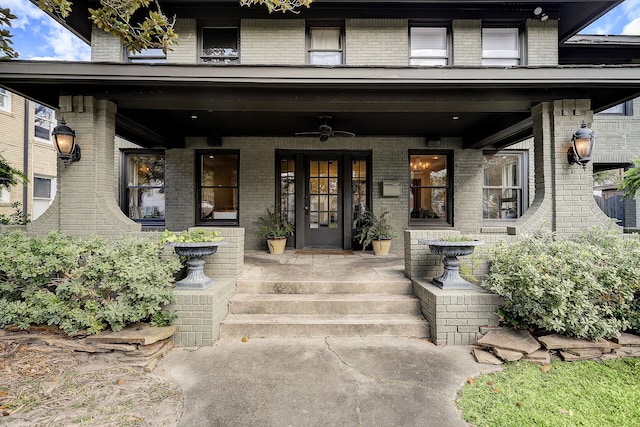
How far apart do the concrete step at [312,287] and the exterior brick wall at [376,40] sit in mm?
4402

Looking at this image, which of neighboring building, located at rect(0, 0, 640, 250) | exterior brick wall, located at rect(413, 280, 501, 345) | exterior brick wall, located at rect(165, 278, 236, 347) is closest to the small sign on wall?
neighboring building, located at rect(0, 0, 640, 250)

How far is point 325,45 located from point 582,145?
4.73m

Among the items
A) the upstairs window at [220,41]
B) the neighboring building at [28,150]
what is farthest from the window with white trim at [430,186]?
the neighboring building at [28,150]

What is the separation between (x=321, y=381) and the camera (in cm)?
235

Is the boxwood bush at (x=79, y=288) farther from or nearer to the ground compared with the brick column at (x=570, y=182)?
nearer to the ground

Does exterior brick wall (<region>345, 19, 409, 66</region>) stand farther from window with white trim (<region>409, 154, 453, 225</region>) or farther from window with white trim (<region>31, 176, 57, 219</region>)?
window with white trim (<region>31, 176, 57, 219</region>)

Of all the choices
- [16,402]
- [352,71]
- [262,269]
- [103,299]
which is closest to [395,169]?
[352,71]

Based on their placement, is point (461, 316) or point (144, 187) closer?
point (461, 316)

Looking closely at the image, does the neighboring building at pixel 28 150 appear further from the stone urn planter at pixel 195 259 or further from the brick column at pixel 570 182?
the brick column at pixel 570 182

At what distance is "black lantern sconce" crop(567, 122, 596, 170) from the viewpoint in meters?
3.64

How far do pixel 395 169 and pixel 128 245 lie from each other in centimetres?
528

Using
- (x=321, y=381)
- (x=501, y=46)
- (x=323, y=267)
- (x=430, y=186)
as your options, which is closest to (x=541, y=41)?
(x=501, y=46)

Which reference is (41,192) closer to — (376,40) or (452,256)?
(376,40)

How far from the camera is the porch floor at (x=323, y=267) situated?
3.91m
